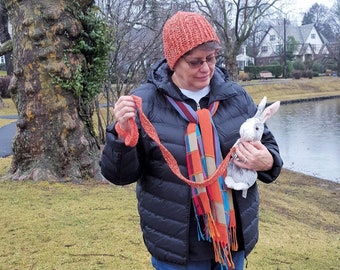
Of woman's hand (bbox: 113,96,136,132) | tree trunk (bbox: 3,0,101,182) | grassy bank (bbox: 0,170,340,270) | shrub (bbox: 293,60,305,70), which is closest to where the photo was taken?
woman's hand (bbox: 113,96,136,132)

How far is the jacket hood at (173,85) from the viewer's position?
6.85 ft

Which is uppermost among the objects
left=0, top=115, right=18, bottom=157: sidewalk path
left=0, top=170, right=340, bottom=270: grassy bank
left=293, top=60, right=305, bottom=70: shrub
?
left=0, top=170, right=340, bottom=270: grassy bank

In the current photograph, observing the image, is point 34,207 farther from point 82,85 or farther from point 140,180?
point 140,180

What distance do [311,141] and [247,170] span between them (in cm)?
1354

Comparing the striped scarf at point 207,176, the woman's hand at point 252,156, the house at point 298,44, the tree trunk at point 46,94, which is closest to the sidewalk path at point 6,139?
the tree trunk at point 46,94

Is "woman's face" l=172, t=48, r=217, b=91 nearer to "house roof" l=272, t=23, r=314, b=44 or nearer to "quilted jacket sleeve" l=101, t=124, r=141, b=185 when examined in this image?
"quilted jacket sleeve" l=101, t=124, r=141, b=185

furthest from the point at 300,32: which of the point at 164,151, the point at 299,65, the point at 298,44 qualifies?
the point at 164,151

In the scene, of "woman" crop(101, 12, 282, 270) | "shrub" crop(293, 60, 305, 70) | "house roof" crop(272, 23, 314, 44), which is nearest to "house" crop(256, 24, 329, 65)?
"house roof" crop(272, 23, 314, 44)

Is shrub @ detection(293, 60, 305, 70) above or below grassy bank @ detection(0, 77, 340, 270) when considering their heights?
below

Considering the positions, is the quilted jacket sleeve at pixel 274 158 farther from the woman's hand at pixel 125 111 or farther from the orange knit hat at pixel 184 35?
the woman's hand at pixel 125 111

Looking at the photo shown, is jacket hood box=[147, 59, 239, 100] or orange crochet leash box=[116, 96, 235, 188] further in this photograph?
jacket hood box=[147, 59, 239, 100]

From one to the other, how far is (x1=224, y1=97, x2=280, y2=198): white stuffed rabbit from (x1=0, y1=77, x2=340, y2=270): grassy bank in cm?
186

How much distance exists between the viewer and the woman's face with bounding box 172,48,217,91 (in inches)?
81.1

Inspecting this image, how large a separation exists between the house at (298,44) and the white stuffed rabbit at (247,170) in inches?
2263
